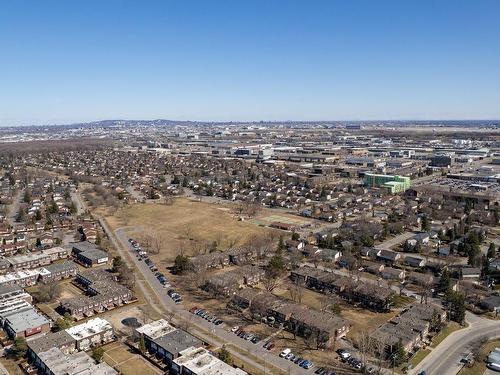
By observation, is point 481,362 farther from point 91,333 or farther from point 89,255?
point 89,255

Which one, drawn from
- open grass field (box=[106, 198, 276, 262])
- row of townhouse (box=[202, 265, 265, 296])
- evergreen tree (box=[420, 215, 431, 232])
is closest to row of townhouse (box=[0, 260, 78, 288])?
open grass field (box=[106, 198, 276, 262])

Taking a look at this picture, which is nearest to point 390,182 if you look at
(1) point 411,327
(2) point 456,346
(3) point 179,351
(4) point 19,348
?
(1) point 411,327

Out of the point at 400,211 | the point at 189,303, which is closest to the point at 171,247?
the point at 189,303

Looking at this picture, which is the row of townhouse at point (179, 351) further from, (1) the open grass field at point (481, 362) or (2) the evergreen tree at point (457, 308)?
(2) the evergreen tree at point (457, 308)

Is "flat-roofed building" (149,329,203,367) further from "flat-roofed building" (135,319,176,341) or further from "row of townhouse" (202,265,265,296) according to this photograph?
"row of townhouse" (202,265,265,296)

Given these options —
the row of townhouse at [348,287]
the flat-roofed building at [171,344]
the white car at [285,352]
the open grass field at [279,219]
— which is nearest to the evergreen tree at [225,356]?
the flat-roofed building at [171,344]

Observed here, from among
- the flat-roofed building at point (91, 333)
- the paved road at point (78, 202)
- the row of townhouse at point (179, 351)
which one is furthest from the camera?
the paved road at point (78, 202)
